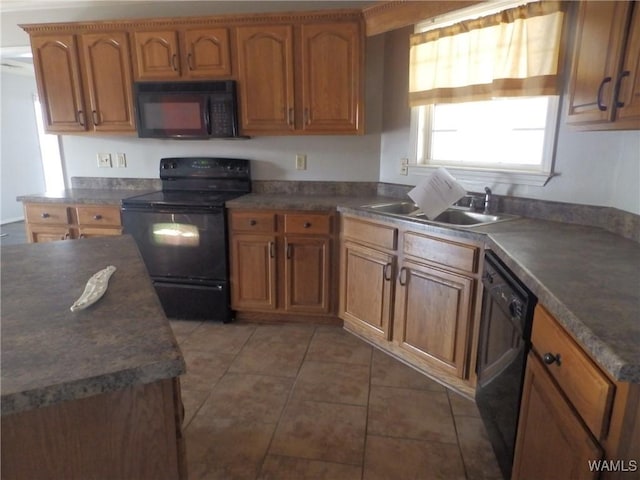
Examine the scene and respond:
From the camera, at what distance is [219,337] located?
9.30 feet

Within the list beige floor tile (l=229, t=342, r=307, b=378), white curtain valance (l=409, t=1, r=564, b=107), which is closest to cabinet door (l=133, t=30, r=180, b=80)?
white curtain valance (l=409, t=1, r=564, b=107)

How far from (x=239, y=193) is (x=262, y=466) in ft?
6.79

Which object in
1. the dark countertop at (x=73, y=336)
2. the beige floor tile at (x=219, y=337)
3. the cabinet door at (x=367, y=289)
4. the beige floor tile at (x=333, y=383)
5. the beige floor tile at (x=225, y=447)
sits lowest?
the beige floor tile at (x=225, y=447)

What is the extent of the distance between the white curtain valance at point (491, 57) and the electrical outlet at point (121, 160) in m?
2.41

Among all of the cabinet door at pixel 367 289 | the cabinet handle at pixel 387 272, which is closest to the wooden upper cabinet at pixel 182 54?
the cabinet door at pixel 367 289

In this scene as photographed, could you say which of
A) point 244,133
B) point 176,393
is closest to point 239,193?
point 244,133

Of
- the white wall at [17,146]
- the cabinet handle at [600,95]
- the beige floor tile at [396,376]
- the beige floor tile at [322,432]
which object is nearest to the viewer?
the cabinet handle at [600,95]

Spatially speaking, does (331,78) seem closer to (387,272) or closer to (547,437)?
(387,272)

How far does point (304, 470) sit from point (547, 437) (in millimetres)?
960

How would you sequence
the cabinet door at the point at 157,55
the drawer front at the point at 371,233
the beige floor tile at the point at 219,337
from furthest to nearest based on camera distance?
1. the cabinet door at the point at 157,55
2. the beige floor tile at the point at 219,337
3. the drawer front at the point at 371,233

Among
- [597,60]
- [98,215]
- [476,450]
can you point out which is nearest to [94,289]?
[476,450]

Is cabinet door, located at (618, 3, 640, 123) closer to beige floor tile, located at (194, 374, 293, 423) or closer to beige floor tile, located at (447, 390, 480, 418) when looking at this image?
beige floor tile, located at (447, 390, 480, 418)

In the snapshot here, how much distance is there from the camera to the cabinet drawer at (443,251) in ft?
6.53

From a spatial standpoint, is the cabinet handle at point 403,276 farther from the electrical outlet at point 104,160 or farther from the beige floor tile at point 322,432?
the electrical outlet at point 104,160
